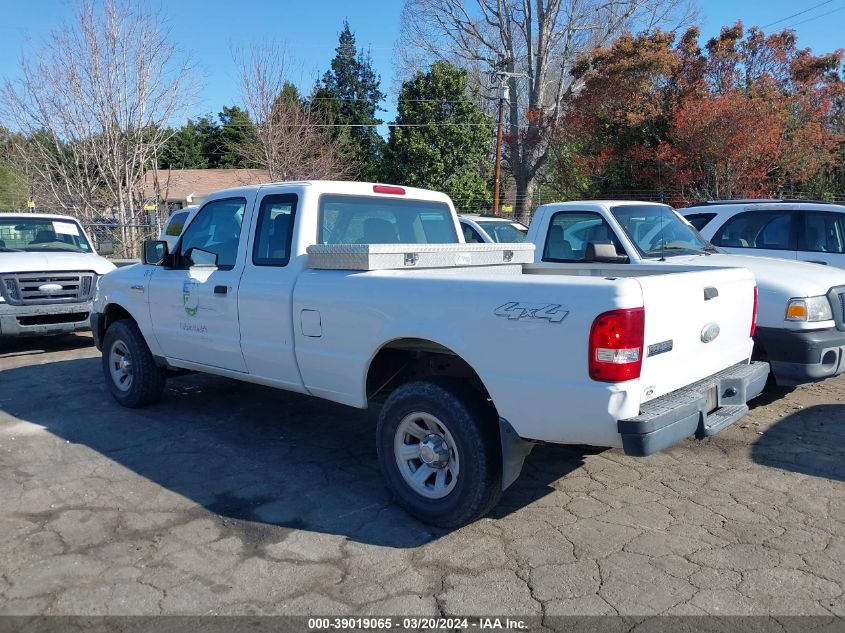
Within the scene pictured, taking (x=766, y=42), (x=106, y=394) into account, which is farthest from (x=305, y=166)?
(x=106, y=394)

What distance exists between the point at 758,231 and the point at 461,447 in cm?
585

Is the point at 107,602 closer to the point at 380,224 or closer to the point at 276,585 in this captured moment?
the point at 276,585

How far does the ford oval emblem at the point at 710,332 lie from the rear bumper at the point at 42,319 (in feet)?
27.1

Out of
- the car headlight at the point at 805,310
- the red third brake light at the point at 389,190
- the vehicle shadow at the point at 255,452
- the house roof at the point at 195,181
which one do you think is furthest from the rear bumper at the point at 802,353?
the house roof at the point at 195,181

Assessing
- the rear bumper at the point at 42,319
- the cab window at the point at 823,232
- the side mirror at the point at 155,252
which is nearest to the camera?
the side mirror at the point at 155,252

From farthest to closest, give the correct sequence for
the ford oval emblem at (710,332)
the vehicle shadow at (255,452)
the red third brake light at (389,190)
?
the red third brake light at (389,190)
the vehicle shadow at (255,452)
the ford oval emblem at (710,332)

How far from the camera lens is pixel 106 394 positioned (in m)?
7.26

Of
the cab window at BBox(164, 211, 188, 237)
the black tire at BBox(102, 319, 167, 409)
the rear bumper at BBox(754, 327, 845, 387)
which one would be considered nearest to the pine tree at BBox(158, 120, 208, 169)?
the cab window at BBox(164, 211, 188, 237)

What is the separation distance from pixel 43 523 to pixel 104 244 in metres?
6.83

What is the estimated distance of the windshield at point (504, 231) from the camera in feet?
39.8

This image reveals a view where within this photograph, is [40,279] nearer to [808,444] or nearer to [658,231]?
[658,231]

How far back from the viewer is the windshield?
39.8ft

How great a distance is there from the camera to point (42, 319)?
9312 millimetres

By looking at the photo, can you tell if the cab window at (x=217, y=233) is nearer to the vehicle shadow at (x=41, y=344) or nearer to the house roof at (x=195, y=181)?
the vehicle shadow at (x=41, y=344)
